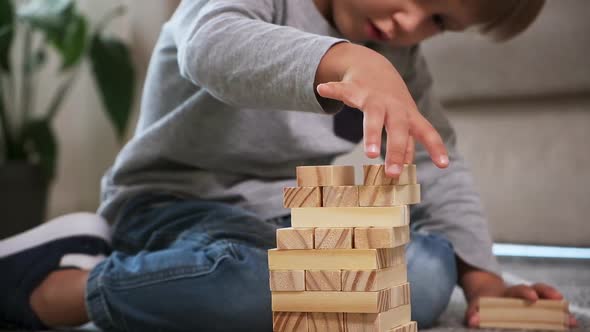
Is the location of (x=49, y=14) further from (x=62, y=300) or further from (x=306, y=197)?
(x=306, y=197)

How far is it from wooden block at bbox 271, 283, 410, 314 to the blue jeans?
22 cm

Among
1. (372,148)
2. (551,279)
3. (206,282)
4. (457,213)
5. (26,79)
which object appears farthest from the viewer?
(26,79)

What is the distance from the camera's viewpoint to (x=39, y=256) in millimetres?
903

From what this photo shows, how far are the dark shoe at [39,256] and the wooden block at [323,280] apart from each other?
0.42m

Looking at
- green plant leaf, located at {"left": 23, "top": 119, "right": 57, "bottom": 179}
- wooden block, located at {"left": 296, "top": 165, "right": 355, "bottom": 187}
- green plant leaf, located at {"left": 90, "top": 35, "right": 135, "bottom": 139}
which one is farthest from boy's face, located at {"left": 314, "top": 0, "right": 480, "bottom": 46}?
green plant leaf, located at {"left": 23, "top": 119, "right": 57, "bottom": 179}

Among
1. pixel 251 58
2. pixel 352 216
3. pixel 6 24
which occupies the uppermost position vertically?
pixel 6 24

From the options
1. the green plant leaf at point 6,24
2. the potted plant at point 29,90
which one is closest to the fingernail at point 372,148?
the potted plant at point 29,90

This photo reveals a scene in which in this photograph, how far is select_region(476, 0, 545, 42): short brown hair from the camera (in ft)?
3.04

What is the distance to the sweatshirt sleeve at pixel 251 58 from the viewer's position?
60 cm

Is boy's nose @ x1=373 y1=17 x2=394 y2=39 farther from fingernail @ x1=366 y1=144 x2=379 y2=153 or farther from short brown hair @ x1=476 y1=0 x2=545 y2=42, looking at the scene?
fingernail @ x1=366 y1=144 x2=379 y2=153

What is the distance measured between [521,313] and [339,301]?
0.38 metres

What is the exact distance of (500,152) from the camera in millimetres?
1419

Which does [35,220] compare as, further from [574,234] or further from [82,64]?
[574,234]

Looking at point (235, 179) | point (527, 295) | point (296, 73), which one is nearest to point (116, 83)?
point (235, 179)
